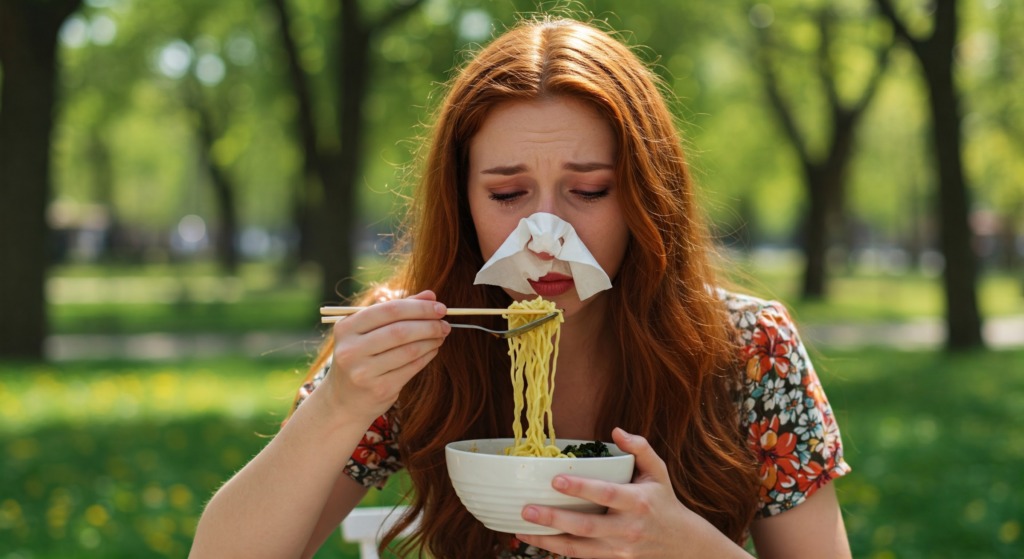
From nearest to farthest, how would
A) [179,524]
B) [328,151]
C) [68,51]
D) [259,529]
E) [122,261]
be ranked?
[259,529] → [179,524] → [328,151] → [68,51] → [122,261]

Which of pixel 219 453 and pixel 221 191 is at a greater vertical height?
pixel 221 191

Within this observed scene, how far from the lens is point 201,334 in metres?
16.6

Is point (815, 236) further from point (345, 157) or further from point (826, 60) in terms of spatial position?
point (345, 157)

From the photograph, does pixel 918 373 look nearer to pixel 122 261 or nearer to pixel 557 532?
pixel 557 532

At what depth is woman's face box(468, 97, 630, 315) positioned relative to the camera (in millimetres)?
2115

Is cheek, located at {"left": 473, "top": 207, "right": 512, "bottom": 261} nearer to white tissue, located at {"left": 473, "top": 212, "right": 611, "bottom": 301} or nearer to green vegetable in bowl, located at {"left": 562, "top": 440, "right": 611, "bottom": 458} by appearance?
white tissue, located at {"left": 473, "top": 212, "right": 611, "bottom": 301}

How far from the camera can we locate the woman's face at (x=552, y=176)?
6.94 feet

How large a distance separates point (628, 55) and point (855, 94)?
24663 millimetres

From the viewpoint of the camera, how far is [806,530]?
230cm

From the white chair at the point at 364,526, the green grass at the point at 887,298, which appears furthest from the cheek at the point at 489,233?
the green grass at the point at 887,298

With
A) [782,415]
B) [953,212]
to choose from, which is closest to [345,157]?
[953,212]

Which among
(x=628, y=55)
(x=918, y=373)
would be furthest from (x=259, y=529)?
(x=918, y=373)

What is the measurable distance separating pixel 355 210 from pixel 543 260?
15340mm

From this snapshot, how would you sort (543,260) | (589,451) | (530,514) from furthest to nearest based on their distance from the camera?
(543,260), (589,451), (530,514)
